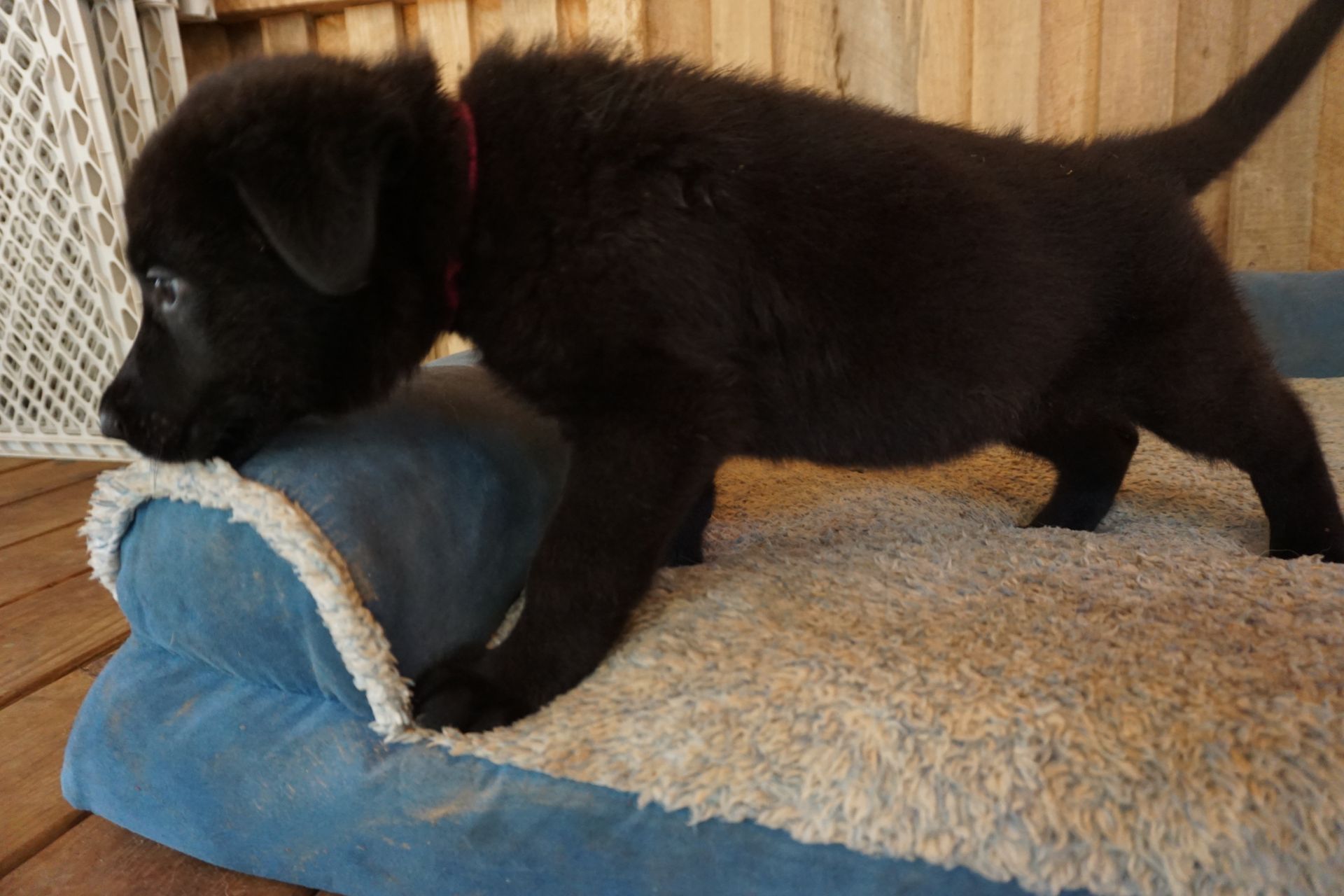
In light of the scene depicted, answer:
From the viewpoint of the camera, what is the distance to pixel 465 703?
42.1 inches

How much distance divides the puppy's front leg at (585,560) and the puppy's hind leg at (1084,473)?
3.04 feet

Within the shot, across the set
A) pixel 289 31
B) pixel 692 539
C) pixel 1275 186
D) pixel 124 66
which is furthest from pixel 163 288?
pixel 1275 186

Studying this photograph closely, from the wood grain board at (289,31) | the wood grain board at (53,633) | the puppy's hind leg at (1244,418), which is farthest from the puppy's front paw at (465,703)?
the wood grain board at (289,31)

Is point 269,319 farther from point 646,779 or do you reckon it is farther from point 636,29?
point 636,29

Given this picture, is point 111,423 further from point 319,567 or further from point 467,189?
point 467,189

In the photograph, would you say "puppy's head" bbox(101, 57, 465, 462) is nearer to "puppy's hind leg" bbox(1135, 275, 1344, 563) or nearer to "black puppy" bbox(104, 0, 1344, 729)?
"black puppy" bbox(104, 0, 1344, 729)

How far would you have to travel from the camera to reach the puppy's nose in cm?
114

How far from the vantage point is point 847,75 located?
2896 millimetres

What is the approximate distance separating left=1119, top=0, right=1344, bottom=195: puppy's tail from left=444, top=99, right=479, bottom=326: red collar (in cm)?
119

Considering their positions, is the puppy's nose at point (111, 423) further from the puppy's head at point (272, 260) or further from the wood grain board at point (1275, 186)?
the wood grain board at point (1275, 186)

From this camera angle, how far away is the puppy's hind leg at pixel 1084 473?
1734 millimetres

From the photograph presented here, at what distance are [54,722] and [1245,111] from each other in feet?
7.76

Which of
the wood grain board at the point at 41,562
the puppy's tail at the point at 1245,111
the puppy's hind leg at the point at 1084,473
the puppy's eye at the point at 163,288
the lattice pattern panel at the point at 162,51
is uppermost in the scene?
the lattice pattern panel at the point at 162,51

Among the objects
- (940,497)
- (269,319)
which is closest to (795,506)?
(940,497)
